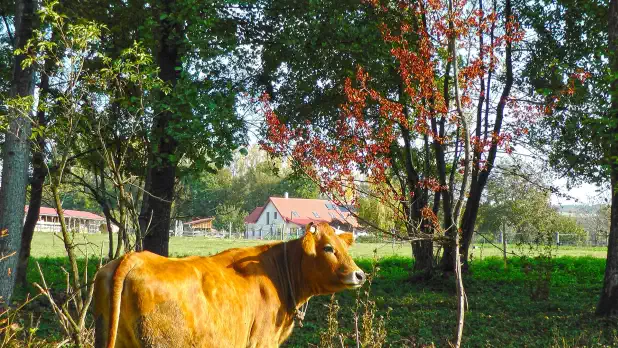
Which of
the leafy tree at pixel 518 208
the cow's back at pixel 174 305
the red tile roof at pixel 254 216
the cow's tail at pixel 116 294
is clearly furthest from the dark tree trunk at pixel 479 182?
the red tile roof at pixel 254 216

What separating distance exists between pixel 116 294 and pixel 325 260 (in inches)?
71.0

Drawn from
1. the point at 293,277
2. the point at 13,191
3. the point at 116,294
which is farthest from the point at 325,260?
the point at 13,191

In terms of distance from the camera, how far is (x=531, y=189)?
3497cm

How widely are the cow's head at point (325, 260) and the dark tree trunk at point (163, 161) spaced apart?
15.4 ft

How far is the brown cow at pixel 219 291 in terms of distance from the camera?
3.48 metres

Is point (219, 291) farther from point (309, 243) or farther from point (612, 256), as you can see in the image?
point (612, 256)

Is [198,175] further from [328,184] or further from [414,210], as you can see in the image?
[414,210]

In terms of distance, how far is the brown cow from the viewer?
348 cm

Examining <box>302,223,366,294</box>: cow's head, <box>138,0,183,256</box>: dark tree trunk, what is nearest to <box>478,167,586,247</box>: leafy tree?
<box>138,0,183,256</box>: dark tree trunk

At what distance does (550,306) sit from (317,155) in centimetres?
699


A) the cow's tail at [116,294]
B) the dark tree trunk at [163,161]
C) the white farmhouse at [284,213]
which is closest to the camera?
the cow's tail at [116,294]

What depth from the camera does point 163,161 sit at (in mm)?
9719

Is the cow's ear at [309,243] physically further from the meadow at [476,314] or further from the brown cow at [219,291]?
the meadow at [476,314]

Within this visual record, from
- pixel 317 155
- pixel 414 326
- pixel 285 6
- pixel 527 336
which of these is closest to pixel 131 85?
pixel 317 155
